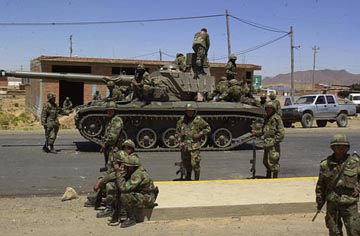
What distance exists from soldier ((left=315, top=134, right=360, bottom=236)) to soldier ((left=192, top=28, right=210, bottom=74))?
11159 mm

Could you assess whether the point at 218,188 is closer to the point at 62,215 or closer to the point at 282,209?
the point at 282,209

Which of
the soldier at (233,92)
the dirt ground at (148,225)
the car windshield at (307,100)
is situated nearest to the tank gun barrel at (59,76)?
the soldier at (233,92)

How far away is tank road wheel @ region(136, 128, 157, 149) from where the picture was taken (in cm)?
1524

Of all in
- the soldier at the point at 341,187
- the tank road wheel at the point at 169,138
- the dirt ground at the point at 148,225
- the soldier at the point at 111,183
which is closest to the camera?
the soldier at the point at 341,187

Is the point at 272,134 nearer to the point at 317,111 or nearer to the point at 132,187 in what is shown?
the point at 132,187

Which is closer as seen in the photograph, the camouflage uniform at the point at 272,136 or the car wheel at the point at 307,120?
the camouflage uniform at the point at 272,136

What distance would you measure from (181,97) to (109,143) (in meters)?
8.27

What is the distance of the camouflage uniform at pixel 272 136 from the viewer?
30.6 feet

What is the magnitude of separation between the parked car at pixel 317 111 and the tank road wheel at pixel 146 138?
39.3ft

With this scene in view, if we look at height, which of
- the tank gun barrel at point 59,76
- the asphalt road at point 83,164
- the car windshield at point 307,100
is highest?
the tank gun barrel at point 59,76

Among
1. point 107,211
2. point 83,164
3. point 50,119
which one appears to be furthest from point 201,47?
point 107,211

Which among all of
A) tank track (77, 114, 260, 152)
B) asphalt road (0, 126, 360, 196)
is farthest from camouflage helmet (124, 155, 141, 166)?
tank track (77, 114, 260, 152)

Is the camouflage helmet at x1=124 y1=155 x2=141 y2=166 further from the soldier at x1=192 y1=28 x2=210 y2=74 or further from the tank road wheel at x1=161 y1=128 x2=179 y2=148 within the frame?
the soldier at x1=192 y1=28 x2=210 y2=74

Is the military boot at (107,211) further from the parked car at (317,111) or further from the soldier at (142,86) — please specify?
the parked car at (317,111)
